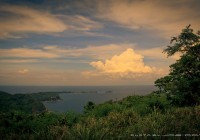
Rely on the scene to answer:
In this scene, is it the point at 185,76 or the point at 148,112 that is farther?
the point at 185,76

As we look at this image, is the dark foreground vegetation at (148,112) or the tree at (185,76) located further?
the tree at (185,76)

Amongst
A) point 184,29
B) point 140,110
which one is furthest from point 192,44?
point 140,110

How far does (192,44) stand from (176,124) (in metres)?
19.6

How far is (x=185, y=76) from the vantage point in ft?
64.5

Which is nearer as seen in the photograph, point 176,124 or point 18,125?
point 176,124

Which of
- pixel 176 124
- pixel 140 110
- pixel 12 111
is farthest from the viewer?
pixel 12 111

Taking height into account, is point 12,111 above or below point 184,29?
below

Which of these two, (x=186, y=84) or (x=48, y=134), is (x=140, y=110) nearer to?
(x=186, y=84)

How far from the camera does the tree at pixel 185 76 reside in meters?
17.9

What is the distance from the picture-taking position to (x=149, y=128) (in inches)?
200

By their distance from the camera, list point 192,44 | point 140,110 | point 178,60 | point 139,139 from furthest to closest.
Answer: point 192,44 → point 178,60 → point 140,110 → point 139,139

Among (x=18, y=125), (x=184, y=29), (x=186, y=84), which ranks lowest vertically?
(x=18, y=125)

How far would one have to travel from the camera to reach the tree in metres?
17.9

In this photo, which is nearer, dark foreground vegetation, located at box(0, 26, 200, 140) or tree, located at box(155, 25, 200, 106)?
dark foreground vegetation, located at box(0, 26, 200, 140)
